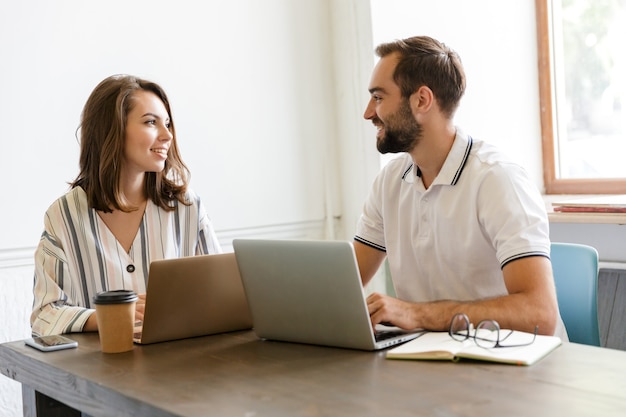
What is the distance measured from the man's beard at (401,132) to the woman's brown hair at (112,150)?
0.58 m

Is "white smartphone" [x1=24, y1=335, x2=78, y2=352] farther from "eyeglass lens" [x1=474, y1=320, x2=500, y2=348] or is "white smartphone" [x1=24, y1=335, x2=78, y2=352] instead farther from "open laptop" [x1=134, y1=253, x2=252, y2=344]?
"eyeglass lens" [x1=474, y1=320, x2=500, y2=348]

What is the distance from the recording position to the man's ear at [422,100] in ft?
7.14

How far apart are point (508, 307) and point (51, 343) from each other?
39.0 inches

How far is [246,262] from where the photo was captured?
1.74 meters

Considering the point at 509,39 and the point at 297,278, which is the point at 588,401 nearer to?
the point at 297,278

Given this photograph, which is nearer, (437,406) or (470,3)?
(437,406)

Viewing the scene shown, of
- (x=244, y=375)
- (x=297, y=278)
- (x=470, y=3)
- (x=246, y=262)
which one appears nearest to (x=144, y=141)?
(x=246, y=262)

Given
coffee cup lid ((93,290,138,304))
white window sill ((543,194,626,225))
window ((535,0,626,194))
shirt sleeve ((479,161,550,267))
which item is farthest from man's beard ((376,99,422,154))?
window ((535,0,626,194))

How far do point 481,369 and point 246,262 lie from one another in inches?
22.4

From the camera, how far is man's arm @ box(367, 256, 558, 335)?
1688 mm

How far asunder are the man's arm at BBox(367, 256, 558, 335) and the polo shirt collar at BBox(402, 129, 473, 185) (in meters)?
0.31

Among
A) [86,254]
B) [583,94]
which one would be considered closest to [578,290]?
[86,254]

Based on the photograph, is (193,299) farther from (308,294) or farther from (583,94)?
(583,94)

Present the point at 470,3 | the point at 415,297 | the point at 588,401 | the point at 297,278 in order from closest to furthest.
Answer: the point at 588,401
the point at 297,278
the point at 415,297
the point at 470,3
